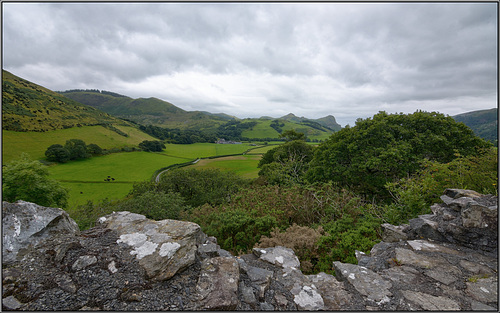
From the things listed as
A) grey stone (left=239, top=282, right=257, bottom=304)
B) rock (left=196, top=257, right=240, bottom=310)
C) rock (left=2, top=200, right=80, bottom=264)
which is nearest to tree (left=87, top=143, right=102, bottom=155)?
rock (left=2, top=200, right=80, bottom=264)

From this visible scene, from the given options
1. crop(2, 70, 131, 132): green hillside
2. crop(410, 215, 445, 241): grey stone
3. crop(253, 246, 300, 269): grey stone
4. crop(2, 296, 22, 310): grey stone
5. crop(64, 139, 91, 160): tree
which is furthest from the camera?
crop(2, 70, 131, 132): green hillside

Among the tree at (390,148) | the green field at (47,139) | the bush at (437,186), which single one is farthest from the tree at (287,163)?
the green field at (47,139)

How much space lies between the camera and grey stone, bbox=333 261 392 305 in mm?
4152

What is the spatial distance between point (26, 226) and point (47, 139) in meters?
84.5

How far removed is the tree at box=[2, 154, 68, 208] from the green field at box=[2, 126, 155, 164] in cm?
3083

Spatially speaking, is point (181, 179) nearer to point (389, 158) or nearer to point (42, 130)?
point (389, 158)

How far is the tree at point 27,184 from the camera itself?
1942 centimetres

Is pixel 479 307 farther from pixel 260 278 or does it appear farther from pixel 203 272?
pixel 203 272

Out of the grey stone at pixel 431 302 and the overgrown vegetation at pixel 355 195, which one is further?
the overgrown vegetation at pixel 355 195

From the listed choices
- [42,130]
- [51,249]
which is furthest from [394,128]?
[42,130]

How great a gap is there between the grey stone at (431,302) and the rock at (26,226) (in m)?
7.79

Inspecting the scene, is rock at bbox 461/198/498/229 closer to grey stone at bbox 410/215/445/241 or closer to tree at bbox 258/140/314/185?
grey stone at bbox 410/215/445/241

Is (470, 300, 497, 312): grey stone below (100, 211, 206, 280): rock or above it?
below

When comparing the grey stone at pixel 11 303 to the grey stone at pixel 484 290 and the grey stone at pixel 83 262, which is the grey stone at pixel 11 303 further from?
the grey stone at pixel 484 290
